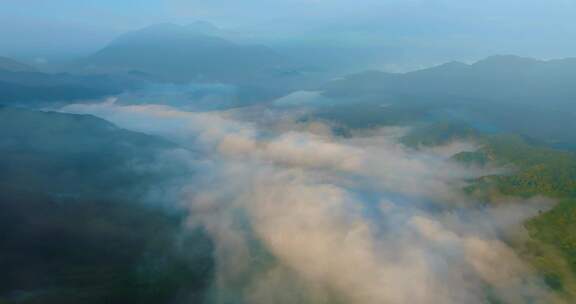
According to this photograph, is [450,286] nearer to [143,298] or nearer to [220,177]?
Answer: [143,298]

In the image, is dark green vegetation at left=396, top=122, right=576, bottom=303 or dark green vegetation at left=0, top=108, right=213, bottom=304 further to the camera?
dark green vegetation at left=396, top=122, right=576, bottom=303

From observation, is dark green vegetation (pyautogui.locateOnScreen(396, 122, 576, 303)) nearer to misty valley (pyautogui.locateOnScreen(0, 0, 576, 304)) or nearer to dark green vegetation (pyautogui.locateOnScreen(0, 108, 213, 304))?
misty valley (pyautogui.locateOnScreen(0, 0, 576, 304))

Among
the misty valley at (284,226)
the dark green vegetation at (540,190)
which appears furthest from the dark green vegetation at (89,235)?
the dark green vegetation at (540,190)

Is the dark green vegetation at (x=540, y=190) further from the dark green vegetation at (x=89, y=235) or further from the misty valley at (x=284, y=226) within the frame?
the dark green vegetation at (x=89, y=235)

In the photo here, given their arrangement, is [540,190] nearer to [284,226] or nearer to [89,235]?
[284,226]

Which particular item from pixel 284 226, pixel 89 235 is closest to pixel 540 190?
pixel 284 226

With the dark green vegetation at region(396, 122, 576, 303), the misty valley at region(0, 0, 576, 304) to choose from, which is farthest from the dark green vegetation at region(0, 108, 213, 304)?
the dark green vegetation at region(396, 122, 576, 303)

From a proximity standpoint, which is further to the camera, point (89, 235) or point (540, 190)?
point (540, 190)

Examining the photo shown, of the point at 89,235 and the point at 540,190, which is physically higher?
the point at 540,190
